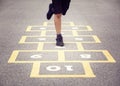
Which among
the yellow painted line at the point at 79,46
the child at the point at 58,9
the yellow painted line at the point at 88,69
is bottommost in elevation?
the yellow painted line at the point at 79,46

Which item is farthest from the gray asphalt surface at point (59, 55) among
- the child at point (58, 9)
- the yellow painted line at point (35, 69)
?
the child at point (58, 9)

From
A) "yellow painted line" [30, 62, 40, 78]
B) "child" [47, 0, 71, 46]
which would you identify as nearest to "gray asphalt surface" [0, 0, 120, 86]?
"yellow painted line" [30, 62, 40, 78]

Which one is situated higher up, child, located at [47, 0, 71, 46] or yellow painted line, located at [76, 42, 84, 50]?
child, located at [47, 0, 71, 46]

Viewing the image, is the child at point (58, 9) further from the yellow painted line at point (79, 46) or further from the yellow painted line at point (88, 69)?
the yellow painted line at point (88, 69)

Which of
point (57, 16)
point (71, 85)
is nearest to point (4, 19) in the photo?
point (57, 16)

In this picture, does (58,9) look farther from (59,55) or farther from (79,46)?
(59,55)

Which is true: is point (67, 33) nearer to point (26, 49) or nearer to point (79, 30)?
point (79, 30)

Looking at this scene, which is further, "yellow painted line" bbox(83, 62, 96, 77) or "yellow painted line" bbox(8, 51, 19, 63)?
"yellow painted line" bbox(8, 51, 19, 63)

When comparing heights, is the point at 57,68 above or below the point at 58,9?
below

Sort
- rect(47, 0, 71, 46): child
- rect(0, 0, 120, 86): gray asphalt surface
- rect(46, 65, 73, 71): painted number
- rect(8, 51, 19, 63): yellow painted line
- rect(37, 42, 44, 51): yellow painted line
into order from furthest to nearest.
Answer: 1. rect(47, 0, 71, 46): child
2. rect(37, 42, 44, 51): yellow painted line
3. rect(8, 51, 19, 63): yellow painted line
4. rect(46, 65, 73, 71): painted number
5. rect(0, 0, 120, 86): gray asphalt surface

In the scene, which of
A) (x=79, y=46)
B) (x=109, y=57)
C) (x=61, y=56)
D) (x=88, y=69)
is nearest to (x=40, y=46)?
(x=79, y=46)

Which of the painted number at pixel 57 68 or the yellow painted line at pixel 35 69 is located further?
the painted number at pixel 57 68

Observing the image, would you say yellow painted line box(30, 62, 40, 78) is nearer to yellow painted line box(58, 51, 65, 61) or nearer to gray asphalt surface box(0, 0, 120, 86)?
gray asphalt surface box(0, 0, 120, 86)

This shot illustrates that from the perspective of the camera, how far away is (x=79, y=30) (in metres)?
7.68
